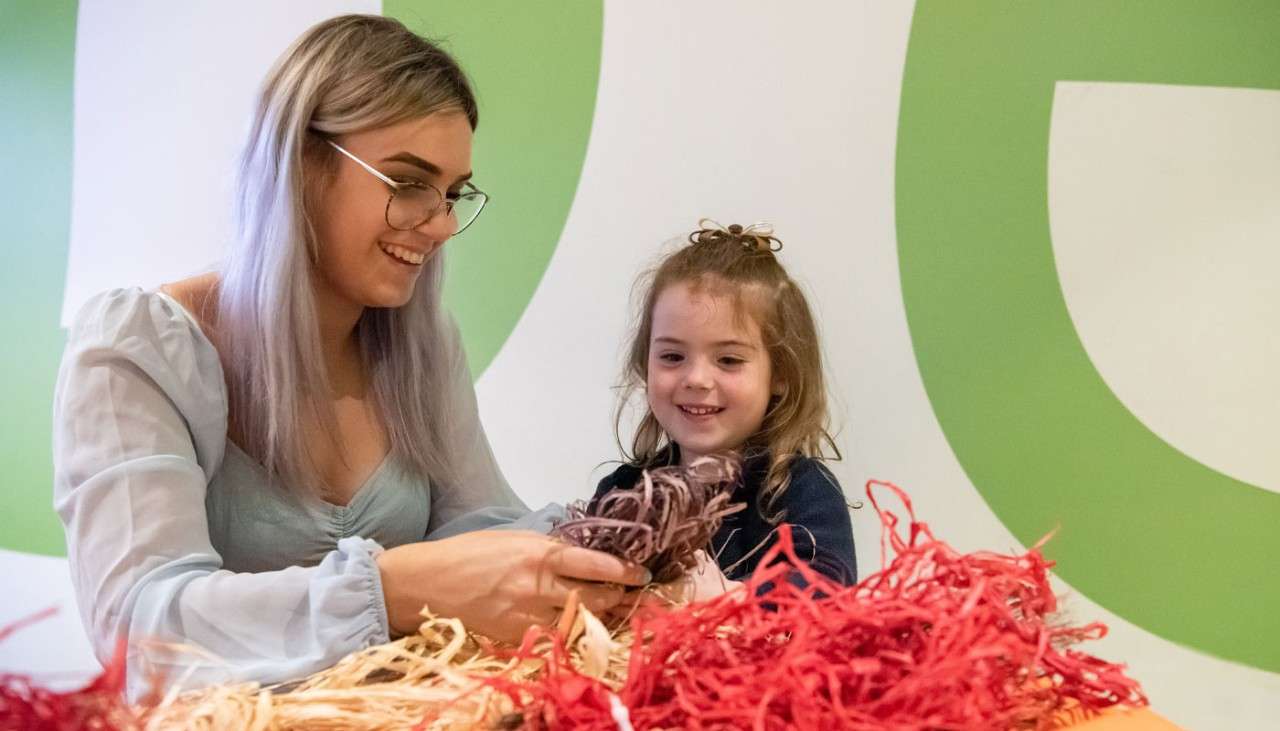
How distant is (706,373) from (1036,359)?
2.53ft

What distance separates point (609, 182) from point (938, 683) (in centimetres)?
153

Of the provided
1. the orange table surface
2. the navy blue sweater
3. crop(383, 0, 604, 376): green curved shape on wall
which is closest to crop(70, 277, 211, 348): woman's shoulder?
the navy blue sweater

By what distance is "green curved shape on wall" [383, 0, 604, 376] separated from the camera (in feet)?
6.75

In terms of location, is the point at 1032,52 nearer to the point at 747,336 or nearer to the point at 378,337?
the point at 747,336

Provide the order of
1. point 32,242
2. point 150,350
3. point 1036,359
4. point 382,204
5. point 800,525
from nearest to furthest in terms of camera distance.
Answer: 1. point 150,350
2. point 382,204
3. point 800,525
4. point 1036,359
5. point 32,242

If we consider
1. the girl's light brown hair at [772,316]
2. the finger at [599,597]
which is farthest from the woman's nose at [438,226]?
the finger at [599,597]

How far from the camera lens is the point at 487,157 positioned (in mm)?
2072

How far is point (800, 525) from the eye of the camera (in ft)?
4.61

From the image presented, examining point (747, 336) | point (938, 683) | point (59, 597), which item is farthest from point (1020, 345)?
point (59, 597)

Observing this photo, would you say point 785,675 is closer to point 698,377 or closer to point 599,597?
point 599,597

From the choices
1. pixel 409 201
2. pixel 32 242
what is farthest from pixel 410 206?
pixel 32 242

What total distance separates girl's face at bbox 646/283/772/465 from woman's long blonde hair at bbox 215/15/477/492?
436 millimetres

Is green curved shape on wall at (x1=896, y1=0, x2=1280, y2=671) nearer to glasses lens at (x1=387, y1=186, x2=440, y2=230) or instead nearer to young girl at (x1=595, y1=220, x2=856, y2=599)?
young girl at (x1=595, y1=220, x2=856, y2=599)

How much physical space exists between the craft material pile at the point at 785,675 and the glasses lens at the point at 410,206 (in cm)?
60
